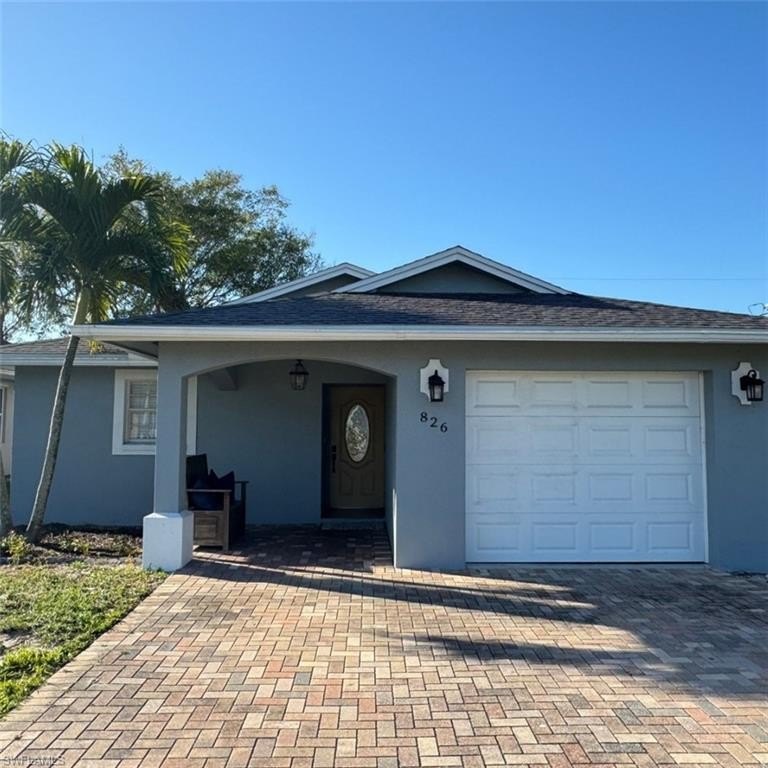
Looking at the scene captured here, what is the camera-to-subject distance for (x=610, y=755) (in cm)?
312

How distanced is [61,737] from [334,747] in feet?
4.78

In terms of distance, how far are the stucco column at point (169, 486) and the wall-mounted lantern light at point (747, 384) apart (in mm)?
6677

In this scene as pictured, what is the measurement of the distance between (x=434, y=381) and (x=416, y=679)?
381cm

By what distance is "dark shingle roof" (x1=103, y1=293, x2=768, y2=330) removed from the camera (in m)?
7.22

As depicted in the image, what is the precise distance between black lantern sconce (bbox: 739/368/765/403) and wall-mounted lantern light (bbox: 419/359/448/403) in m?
3.60

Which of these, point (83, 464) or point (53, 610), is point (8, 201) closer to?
point (83, 464)

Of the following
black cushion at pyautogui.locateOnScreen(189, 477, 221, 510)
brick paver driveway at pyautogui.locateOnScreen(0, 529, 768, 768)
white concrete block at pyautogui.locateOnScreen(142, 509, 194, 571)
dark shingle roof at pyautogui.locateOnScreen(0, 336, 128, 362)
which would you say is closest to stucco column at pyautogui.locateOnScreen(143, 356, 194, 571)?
white concrete block at pyautogui.locateOnScreen(142, 509, 194, 571)

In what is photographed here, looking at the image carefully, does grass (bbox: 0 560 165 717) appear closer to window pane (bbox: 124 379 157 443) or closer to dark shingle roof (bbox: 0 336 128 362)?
window pane (bbox: 124 379 157 443)

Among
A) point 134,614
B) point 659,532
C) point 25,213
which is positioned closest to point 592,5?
point 659,532

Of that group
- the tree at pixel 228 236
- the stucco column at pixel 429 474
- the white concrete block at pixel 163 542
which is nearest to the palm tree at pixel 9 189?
the white concrete block at pixel 163 542

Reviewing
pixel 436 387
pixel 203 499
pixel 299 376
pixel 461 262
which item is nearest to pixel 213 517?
pixel 203 499

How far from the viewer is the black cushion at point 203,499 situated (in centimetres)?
846

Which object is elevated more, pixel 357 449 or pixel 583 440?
pixel 583 440

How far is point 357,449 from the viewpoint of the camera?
11.5 meters
